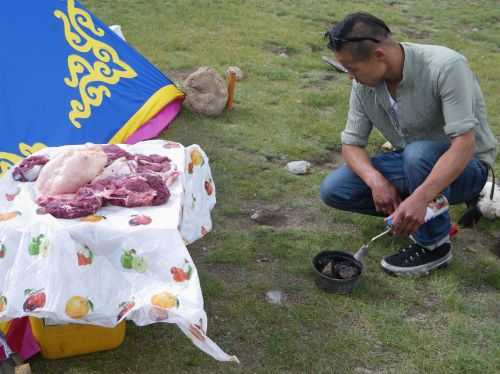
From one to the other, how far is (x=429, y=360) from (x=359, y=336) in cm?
32

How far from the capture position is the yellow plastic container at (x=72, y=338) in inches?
95.7

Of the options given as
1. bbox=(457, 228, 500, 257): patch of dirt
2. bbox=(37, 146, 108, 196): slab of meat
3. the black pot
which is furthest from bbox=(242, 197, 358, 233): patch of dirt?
bbox=(37, 146, 108, 196): slab of meat

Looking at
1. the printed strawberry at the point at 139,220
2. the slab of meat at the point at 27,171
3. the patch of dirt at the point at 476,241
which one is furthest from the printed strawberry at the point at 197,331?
the patch of dirt at the point at 476,241

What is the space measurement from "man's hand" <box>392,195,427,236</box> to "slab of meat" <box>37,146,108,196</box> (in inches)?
54.5

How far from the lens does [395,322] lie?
9.21 ft

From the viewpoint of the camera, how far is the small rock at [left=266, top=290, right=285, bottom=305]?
9.64ft

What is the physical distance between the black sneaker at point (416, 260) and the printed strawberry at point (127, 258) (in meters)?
1.47

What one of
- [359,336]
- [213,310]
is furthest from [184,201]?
[359,336]

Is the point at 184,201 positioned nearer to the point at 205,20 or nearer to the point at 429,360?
the point at 429,360

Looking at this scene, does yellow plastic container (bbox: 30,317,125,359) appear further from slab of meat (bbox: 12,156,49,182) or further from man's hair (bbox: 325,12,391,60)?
man's hair (bbox: 325,12,391,60)

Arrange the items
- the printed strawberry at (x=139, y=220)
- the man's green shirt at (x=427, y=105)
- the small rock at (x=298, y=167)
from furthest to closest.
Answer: the small rock at (x=298, y=167) < the man's green shirt at (x=427, y=105) < the printed strawberry at (x=139, y=220)

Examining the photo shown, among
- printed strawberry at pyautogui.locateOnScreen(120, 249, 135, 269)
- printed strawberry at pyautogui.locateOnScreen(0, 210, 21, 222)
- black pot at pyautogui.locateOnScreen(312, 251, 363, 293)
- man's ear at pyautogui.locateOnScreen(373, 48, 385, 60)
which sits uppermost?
man's ear at pyautogui.locateOnScreen(373, 48, 385, 60)

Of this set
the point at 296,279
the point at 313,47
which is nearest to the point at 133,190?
the point at 296,279

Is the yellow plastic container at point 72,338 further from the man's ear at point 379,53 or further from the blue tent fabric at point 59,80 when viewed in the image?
the man's ear at point 379,53
